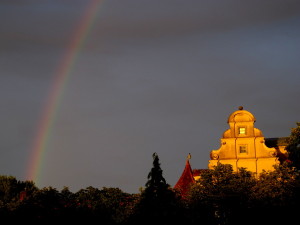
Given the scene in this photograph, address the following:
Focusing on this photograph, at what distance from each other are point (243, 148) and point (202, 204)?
20301 mm

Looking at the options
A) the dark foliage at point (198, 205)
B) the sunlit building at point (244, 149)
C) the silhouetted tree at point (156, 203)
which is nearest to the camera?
the silhouetted tree at point (156, 203)

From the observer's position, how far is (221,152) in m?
66.4

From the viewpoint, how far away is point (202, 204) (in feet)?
157

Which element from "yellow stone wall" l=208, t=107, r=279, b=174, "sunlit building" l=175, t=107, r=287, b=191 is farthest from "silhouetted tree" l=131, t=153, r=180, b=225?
"yellow stone wall" l=208, t=107, r=279, b=174

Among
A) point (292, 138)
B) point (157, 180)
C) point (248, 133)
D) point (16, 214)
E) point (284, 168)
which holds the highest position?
point (248, 133)

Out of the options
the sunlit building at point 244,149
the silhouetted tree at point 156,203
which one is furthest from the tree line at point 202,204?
the sunlit building at point 244,149

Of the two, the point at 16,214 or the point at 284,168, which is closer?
the point at 16,214

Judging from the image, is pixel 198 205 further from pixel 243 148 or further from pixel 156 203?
pixel 243 148

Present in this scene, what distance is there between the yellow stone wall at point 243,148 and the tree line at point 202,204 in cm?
1139

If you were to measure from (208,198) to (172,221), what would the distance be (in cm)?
946

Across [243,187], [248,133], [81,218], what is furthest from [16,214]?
[248,133]

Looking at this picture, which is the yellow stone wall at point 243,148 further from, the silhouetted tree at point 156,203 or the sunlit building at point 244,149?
the silhouetted tree at point 156,203

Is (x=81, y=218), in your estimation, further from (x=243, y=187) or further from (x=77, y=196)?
(x=77, y=196)

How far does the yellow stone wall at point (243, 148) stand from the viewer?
214ft
